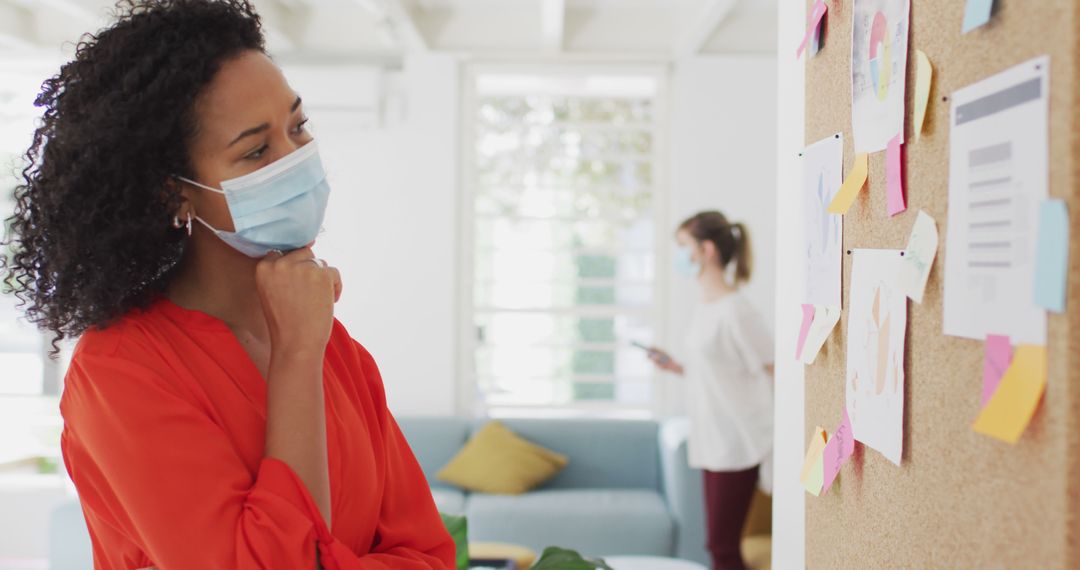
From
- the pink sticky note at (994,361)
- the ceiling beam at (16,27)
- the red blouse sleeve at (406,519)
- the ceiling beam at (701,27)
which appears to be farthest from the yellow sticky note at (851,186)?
the ceiling beam at (16,27)

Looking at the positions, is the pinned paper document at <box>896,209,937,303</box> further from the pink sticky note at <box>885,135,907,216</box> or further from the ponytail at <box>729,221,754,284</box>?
the ponytail at <box>729,221,754,284</box>

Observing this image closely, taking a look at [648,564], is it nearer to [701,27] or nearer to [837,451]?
[837,451]

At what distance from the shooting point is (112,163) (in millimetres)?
1039

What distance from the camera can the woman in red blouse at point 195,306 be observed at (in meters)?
0.95

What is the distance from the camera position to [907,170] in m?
1.04

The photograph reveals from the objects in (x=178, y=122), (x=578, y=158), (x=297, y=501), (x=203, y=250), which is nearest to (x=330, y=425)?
(x=297, y=501)

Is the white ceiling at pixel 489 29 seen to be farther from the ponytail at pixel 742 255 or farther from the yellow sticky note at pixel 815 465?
the yellow sticky note at pixel 815 465

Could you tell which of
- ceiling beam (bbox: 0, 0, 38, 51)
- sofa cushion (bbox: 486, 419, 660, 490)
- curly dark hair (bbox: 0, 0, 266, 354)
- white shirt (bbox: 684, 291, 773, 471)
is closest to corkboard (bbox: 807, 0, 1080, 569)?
curly dark hair (bbox: 0, 0, 266, 354)

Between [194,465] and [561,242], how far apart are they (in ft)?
12.6

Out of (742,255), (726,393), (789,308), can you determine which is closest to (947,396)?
(789,308)

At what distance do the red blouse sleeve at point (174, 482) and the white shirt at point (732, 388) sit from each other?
7.92 ft

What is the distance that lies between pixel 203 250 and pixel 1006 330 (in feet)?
3.02

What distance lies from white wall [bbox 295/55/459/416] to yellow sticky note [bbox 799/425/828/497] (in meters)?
3.55

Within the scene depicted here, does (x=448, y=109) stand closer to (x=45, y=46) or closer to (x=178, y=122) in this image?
(x=45, y=46)
